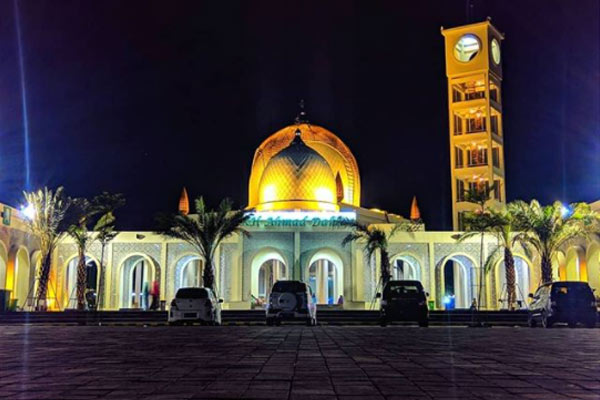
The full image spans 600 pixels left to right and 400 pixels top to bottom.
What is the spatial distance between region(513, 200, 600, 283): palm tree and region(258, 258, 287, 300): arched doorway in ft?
64.4

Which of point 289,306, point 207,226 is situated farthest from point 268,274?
point 289,306

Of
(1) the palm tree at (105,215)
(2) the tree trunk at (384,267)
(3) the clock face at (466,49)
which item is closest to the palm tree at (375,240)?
(2) the tree trunk at (384,267)

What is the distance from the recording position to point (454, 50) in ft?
171

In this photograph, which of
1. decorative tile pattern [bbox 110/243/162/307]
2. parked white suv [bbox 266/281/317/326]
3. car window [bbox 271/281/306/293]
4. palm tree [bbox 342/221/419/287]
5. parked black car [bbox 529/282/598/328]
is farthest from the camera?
decorative tile pattern [bbox 110/243/162/307]

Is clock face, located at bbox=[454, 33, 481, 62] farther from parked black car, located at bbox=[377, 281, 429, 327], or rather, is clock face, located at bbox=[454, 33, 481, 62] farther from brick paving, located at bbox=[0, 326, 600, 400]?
brick paving, located at bbox=[0, 326, 600, 400]

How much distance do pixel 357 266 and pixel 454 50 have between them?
69.7 feet

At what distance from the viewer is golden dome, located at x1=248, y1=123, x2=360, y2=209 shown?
51.5 meters

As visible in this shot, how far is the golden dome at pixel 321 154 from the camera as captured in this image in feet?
169

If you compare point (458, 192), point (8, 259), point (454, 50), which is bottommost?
point (8, 259)

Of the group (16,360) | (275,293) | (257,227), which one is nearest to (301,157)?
(257,227)

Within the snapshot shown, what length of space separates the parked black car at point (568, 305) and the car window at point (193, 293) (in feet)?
34.8

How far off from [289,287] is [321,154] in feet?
95.1

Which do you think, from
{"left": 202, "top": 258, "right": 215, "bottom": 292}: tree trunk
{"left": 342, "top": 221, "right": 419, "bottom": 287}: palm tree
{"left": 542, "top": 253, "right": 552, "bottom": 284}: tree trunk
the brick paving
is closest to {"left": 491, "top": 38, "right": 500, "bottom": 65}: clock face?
{"left": 342, "top": 221, "right": 419, "bottom": 287}: palm tree

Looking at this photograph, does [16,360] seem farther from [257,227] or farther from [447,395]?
[257,227]
